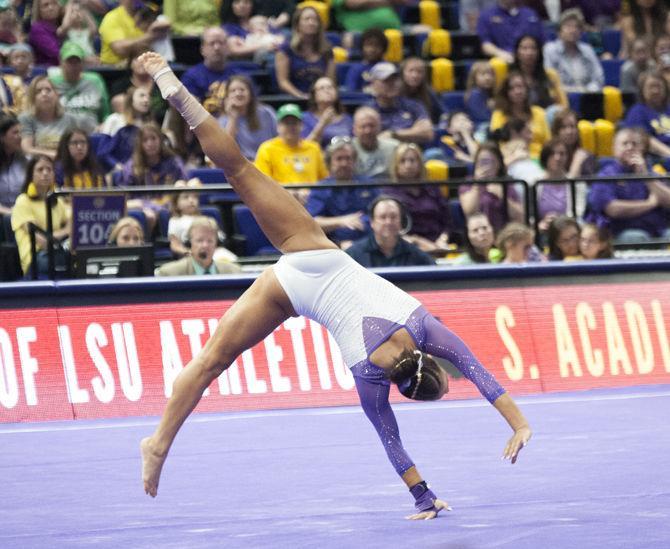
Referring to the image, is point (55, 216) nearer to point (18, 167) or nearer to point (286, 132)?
point (18, 167)

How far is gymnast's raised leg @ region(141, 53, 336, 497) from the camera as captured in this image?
652 cm

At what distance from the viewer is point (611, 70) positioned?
53.6 ft

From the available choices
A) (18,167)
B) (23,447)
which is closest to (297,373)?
(23,447)

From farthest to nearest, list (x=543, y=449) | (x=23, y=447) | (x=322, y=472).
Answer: (x=23, y=447), (x=543, y=449), (x=322, y=472)

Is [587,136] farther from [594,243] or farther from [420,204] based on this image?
[420,204]

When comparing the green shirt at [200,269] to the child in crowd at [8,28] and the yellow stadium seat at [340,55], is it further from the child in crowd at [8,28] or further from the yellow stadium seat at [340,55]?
the yellow stadium seat at [340,55]

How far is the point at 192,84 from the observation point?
13.1 meters

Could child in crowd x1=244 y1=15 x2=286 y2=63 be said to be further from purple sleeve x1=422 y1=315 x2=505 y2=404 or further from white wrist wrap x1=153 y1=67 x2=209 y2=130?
purple sleeve x1=422 y1=315 x2=505 y2=404

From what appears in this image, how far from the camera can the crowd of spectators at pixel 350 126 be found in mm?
10992

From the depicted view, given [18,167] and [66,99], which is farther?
[66,99]

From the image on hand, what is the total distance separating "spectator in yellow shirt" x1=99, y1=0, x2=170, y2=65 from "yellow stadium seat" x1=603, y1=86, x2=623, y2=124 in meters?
4.90

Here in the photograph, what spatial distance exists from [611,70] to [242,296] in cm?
1070

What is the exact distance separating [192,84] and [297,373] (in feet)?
13.6

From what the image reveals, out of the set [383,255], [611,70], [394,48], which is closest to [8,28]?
[394,48]
